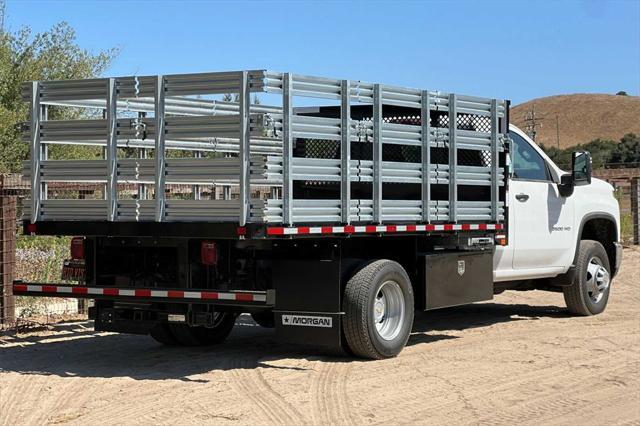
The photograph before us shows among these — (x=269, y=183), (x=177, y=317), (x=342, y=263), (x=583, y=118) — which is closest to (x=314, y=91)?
(x=269, y=183)

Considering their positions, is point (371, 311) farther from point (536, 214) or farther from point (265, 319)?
point (536, 214)

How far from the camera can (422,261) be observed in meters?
9.94

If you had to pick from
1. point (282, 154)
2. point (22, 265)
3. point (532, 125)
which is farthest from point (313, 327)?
point (532, 125)

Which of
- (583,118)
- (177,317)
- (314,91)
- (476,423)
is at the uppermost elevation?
(583,118)

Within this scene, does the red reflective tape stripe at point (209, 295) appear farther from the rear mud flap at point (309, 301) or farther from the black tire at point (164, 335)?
the black tire at point (164, 335)

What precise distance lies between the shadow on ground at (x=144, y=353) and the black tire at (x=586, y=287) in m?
0.69

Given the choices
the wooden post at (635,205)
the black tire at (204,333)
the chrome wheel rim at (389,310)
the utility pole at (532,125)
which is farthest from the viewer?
the wooden post at (635,205)

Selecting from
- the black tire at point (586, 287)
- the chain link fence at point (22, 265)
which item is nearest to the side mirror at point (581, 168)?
the black tire at point (586, 287)

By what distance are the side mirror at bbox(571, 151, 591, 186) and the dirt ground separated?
77.1 inches

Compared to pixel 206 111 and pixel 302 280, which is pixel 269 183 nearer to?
pixel 302 280

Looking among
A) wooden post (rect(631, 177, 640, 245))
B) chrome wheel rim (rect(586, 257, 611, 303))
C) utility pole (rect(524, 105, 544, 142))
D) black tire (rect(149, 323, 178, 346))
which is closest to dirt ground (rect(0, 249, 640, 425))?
black tire (rect(149, 323, 178, 346))

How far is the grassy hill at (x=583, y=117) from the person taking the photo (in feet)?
331

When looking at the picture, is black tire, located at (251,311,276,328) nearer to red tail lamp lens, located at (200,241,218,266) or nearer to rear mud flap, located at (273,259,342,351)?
rear mud flap, located at (273,259,342,351)

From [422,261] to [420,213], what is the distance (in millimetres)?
678
